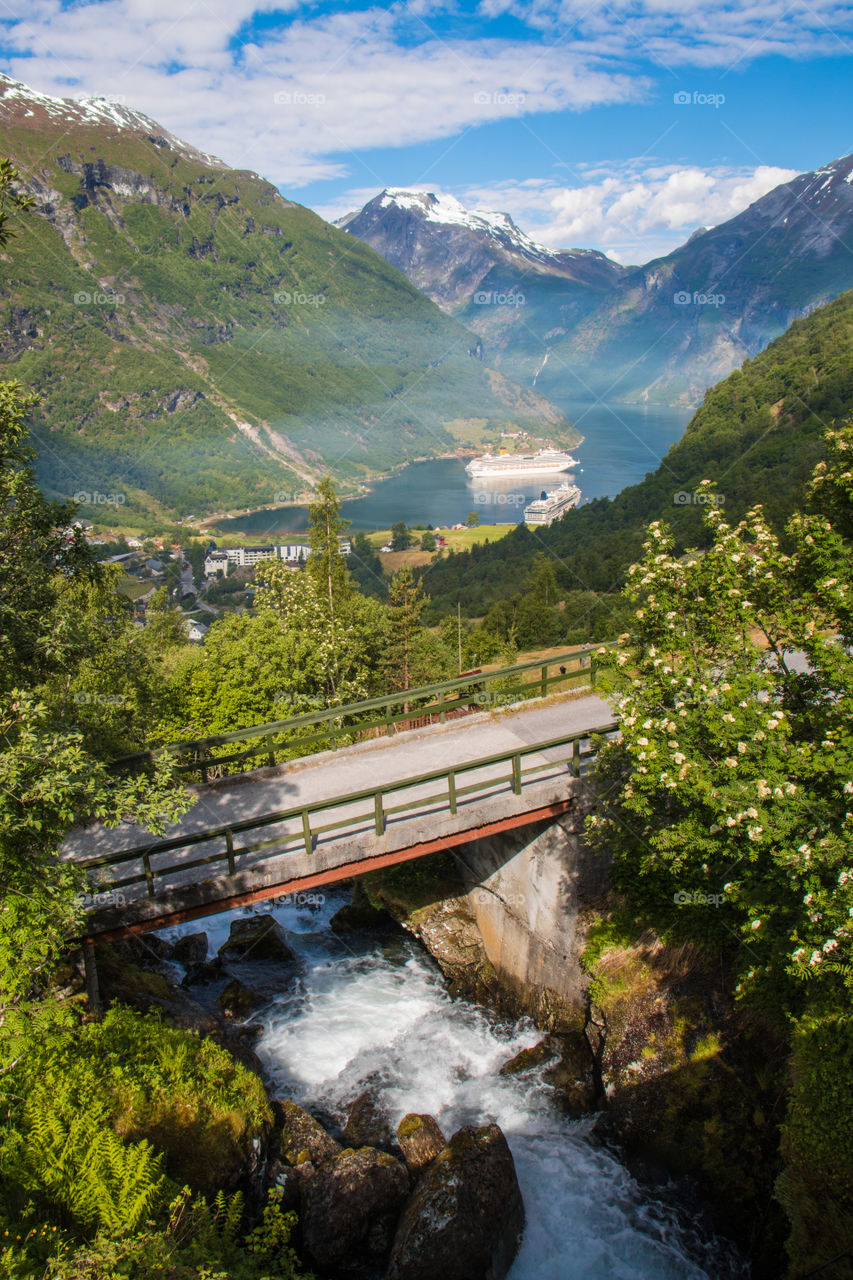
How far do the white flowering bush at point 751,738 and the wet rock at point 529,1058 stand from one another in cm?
371

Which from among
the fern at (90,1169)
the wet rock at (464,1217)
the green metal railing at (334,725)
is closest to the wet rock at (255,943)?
the green metal railing at (334,725)

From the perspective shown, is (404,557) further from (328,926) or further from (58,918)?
(58,918)

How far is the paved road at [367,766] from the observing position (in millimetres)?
12594

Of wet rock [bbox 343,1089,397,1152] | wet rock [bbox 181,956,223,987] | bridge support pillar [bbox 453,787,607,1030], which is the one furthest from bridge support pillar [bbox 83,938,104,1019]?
bridge support pillar [bbox 453,787,607,1030]

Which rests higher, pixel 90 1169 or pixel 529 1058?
pixel 90 1169

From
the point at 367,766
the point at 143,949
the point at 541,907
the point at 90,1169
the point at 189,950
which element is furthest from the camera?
the point at 189,950

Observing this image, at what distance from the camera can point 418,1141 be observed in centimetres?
1130

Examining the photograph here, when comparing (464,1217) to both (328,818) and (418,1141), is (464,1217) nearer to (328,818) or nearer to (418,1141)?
(418,1141)

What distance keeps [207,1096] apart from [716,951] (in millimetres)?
7508

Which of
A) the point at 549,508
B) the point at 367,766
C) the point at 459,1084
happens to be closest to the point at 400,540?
the point at 549,508

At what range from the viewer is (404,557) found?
136 m

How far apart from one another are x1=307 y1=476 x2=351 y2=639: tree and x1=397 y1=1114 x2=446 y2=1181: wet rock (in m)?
24.6

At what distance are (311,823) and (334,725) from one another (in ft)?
13.1

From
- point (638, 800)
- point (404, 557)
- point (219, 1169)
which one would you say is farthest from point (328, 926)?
point (404, 557)
